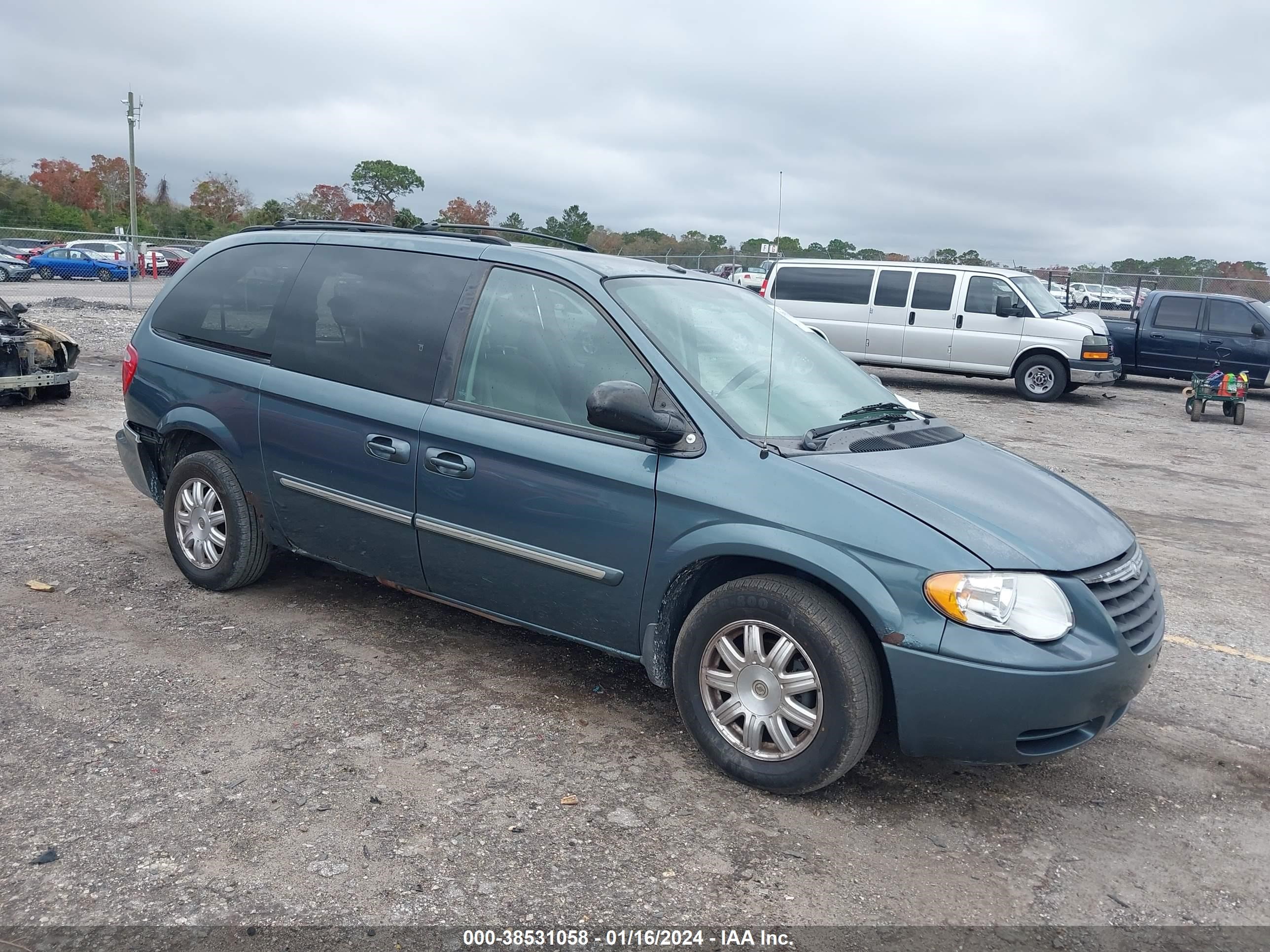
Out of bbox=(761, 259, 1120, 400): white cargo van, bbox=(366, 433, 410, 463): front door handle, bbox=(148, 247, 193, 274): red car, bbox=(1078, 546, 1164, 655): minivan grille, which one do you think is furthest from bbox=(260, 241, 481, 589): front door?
bbox=(148, 247, 193, 274): red car

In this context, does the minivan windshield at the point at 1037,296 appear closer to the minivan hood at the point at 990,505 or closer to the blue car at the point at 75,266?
the minivan hood at the point at 990,505

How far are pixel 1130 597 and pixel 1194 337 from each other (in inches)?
613

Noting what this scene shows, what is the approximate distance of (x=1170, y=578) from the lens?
6234 mm

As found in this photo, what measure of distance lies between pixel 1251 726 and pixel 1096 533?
1.36 metres

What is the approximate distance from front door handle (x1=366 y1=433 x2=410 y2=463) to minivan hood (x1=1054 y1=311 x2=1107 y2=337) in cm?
1391

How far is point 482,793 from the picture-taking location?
338cm

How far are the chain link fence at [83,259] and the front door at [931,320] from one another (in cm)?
2449

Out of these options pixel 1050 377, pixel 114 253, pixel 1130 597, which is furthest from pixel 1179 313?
pixel 114 253

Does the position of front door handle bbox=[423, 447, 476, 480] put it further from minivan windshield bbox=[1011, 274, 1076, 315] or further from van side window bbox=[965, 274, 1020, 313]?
minivan windshield bbox=[1011, 274, 1076, 315]

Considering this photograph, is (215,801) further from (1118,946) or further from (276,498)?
(1118,946)

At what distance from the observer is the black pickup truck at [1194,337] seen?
54.0 ft

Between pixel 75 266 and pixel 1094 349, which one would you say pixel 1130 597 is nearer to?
pixel 1094 349

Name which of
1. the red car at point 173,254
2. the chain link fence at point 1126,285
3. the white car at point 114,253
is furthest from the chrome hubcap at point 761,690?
the white car at point 114,253

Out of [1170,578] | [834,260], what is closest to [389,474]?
[1170,578]
